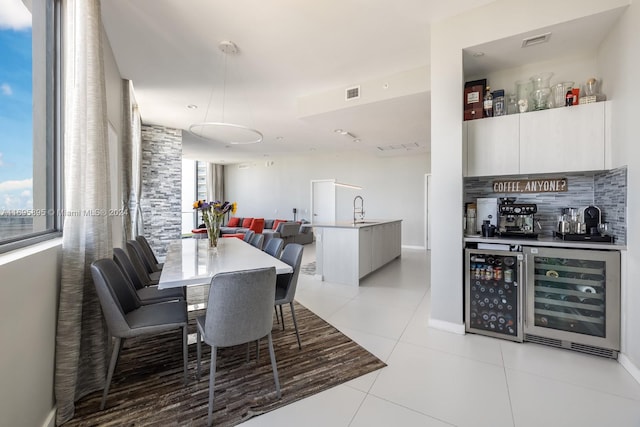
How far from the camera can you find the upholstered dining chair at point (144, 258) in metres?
2.98

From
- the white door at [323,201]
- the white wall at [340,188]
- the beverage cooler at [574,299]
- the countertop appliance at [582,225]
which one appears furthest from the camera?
the white door at [323,201]

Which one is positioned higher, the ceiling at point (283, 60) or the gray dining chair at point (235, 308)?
the ceiling at point (283, 60)

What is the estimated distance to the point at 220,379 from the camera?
199 cm

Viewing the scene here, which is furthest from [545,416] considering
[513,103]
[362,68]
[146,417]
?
[362,68]

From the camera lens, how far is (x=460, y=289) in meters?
2.66

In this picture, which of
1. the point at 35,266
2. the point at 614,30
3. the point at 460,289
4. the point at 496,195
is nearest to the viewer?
the point at 35,266

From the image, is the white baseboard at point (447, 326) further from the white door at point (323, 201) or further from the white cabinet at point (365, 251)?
the white door at point (323, 201)

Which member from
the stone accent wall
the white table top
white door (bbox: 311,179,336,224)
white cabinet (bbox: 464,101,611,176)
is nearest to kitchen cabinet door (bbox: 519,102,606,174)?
white cabinet (bbox: 464,101,611,176)

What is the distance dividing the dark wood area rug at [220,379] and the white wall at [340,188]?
5.92 meters

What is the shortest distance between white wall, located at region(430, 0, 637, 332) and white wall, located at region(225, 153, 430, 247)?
5.18 meters

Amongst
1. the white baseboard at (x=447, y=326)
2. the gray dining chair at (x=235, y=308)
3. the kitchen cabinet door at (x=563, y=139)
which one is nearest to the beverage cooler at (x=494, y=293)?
the white baseboard at (x=447, y=326)

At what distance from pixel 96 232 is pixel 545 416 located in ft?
9.76

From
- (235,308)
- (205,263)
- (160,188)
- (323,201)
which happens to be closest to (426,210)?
(323,201)

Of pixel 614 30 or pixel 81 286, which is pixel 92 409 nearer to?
pixel 81 286
